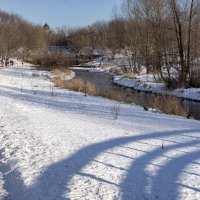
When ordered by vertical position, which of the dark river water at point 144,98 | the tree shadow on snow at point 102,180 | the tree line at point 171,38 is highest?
the tree line at point 171,38

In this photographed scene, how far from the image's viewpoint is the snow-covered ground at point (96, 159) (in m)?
5.42

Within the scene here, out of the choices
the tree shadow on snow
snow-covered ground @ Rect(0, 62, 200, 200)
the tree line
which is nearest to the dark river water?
the tree line

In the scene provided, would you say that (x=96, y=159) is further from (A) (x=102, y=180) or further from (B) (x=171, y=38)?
(B) (x=171, y=38)

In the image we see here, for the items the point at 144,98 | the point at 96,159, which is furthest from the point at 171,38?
the point at 96,159

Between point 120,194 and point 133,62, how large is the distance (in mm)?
41416

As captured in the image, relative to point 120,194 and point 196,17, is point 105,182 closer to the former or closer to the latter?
point 120,194

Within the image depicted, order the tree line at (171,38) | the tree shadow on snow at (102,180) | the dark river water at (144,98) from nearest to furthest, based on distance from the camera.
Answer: the tree shadow on snow at (102,180) < the dark river water at (144,98) < the tree line at (171,38)

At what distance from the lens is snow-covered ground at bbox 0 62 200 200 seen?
542 centimetres

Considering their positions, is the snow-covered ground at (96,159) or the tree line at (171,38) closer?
the snow-covered ground at (96,159)

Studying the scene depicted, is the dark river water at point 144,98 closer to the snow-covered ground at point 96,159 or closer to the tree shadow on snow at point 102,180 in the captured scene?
the snow-covered ground at point 96,159

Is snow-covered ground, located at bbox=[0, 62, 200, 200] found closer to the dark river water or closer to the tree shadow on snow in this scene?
the tree shadow on snow

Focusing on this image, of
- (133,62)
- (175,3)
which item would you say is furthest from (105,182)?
(133,62)

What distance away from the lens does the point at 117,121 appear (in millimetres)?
10945

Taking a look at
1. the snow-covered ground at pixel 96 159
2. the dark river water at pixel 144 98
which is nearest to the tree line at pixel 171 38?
the dark river water at pixel 144 98
